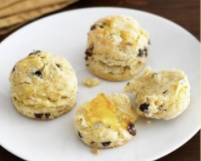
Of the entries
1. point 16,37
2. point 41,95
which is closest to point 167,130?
point 41,95

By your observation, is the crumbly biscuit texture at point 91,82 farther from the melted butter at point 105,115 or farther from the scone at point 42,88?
the melted butter at point 105,115

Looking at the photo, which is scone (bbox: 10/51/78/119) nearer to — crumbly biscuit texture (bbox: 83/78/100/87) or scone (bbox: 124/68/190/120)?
crumbly biscuit texture (bbox: 83/78/100/87)

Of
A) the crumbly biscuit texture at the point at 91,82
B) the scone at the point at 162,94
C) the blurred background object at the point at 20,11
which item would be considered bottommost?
Answer: the crumbly biscuit texture at the point at 91,82

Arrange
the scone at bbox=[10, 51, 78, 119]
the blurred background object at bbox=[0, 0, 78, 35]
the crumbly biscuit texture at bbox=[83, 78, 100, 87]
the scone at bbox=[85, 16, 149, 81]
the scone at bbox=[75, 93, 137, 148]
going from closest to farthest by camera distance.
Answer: the scone at bbox=[75, 93, 137, 148]
the scone at bbox=[10, 51, 78, 119]
the scone at bbox=[85, 16, 149, 81]
the crumbly biscuit texture at bbox=[83, 78, 100, 87]
the blurred background object at bbox=[0, 0, 78, 35]

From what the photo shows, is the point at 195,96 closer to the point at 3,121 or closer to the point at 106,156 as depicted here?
the point at 106,156

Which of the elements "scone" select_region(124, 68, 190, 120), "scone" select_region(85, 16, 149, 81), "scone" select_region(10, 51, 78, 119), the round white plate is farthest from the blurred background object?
"scone" select_region(124, 68, 190, 120)

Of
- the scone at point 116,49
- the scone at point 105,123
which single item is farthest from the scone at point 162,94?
the scone at point 116,49
